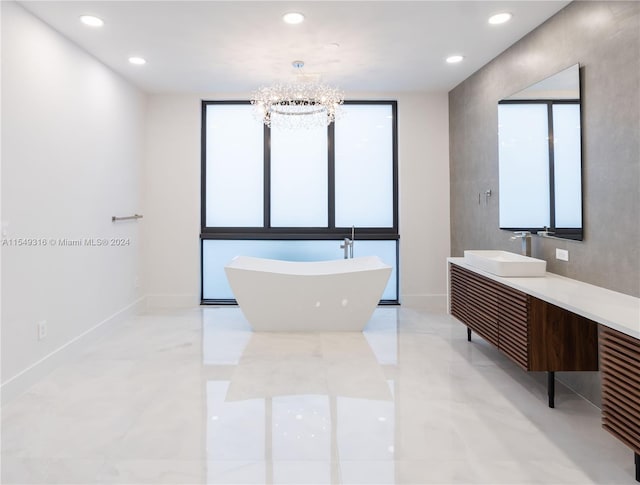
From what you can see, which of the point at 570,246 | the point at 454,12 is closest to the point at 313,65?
the point at 454,12

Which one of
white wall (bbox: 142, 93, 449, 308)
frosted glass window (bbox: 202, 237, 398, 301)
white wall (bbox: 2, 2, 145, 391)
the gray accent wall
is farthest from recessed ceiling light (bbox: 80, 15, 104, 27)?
the gray accent wall

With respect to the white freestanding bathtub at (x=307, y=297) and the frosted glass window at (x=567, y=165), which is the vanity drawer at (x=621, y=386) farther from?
the white freestanding bathtub at (x=307, y=297)

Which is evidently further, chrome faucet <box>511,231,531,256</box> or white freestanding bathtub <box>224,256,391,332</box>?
white freestanding bathtub <box>224,256,391,332</box>

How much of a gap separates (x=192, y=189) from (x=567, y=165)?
4126mm

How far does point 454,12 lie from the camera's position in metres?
3.30

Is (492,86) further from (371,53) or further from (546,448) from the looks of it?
(546,448)

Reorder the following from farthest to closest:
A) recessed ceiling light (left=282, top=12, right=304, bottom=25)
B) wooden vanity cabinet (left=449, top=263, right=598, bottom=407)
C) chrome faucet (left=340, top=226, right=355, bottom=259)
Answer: chrome faucet (left=340, top=226, right=355, bottom=259) < recessed ceiling light (left=282, top=12, right=304, bottom=25) < wooden vanity cabinet (left=449, top=263, right=598, bottom=407)

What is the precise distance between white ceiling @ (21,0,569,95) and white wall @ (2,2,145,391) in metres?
0.27

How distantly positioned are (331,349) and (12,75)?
10.2ft

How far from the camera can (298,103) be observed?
4484mm

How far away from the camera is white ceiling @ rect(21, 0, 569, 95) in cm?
321

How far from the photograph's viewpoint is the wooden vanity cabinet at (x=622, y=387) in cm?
188

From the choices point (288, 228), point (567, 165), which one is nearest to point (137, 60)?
point (288, 228)

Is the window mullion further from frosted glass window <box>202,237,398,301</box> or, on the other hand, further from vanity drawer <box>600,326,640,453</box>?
vanity drawer <box>600,326,640,453</box>
